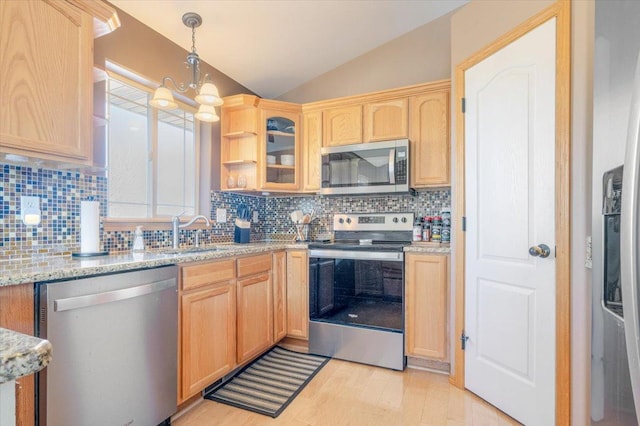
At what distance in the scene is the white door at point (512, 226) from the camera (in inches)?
64.4

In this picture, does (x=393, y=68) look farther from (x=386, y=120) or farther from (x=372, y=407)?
(x=372, y=407)

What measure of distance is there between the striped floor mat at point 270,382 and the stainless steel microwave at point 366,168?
4.76 feet

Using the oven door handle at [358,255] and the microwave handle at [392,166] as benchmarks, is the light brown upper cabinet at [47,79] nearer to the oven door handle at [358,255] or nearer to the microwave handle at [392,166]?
the oven door handle at [358,255]

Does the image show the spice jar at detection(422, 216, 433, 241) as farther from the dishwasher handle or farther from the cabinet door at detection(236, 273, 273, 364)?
the dishwasher handle

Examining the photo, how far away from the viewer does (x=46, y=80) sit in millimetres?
1439

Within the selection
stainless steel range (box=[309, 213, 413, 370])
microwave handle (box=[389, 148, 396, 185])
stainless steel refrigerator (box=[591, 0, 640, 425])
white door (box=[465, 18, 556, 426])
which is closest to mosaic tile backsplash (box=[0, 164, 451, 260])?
microwave handle (box=[389, 148, 396, 185])

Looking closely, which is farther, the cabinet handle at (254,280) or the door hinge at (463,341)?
the cabinet handle at (254,280)

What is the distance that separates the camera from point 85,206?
1.75 m

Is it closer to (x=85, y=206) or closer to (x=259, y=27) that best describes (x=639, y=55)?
(x=85, y=206)

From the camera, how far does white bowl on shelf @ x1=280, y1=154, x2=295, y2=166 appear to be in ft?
10.1

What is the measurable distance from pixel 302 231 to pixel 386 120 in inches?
53.4

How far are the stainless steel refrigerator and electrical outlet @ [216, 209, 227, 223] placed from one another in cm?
266

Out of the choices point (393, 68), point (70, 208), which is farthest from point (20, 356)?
point (393, 68)

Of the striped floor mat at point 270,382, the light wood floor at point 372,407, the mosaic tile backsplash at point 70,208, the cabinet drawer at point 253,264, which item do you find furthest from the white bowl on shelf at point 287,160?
the light wood floor at point 372,407
